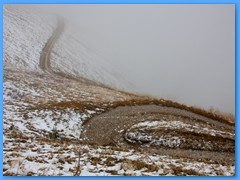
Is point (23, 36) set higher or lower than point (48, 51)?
higher

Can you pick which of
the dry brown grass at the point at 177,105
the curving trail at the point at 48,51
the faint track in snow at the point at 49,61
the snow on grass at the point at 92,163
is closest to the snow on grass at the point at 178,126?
the dry brown grass at the point at 177,105

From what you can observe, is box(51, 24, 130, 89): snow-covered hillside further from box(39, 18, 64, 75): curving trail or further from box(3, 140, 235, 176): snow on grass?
box(3, 140, 235, 176): snow on grass

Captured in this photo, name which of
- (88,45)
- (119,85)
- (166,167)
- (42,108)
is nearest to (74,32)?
(88,45)

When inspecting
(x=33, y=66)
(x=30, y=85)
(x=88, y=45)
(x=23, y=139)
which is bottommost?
(x=23, y=139)

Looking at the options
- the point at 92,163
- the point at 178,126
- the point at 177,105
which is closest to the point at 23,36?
the point at 177,105

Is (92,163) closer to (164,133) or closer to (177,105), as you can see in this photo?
(164,133)

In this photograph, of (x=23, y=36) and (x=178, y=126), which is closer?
(x=178, y=126)

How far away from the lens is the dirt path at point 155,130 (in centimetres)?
1186

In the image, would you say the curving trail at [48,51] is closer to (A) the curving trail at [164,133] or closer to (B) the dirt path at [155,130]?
(B) the dirt path at [155,130]

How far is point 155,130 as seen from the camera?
13164 mm

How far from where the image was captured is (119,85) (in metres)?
26.9

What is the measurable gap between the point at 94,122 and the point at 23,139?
413 centimetres

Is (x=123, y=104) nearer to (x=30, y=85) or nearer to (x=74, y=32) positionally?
(x=30, y=85)

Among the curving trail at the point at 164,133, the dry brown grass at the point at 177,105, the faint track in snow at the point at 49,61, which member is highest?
the faint track in snow at the point at 49,61
